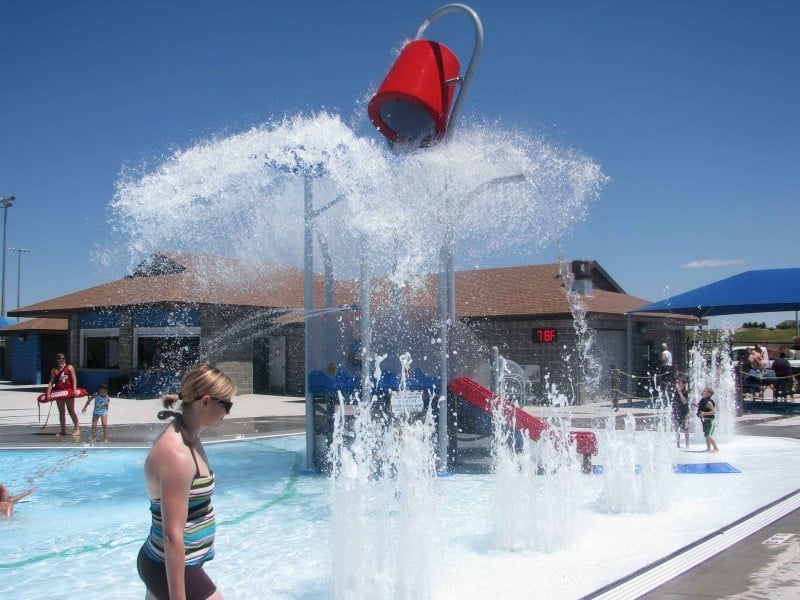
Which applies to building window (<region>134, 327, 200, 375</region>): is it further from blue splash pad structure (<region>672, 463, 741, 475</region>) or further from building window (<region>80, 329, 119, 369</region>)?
blue splash pad structure (<region>672, 463, 741, 475</region>)

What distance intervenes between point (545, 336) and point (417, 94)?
1556 centimetres

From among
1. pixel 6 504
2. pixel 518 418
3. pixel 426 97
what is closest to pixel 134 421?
pixel 6 504

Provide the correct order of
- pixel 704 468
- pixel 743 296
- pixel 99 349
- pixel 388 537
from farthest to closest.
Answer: pixel 99 349 < pixel 743 296 < pixel 704 468 < pixel 388 537

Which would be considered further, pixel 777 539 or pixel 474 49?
pixel 474 49

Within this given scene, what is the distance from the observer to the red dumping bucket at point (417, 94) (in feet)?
28.4

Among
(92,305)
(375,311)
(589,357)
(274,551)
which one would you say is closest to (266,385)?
(92,305)

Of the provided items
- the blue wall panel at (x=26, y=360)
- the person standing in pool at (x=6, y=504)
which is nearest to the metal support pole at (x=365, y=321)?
the person standing in pool at (x=6, y=504)

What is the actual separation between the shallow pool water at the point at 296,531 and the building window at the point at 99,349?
18.0 meters

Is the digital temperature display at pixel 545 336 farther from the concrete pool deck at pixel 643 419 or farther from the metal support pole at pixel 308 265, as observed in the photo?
the metal support pole at pixel 308 265

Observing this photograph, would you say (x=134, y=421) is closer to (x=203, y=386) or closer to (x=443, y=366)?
(x=443, y=366)

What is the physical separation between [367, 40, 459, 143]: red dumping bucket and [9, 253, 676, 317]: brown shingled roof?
1289 centimetres

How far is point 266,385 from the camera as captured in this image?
28.0 m

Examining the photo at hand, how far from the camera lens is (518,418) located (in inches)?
390

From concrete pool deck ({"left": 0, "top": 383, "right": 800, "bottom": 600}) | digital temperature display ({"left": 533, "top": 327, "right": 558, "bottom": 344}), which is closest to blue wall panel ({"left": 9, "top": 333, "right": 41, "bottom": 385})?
concrete pool deck ({"left": 0, "top": 383, "right": 800, "bottom": 600})
